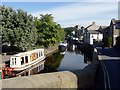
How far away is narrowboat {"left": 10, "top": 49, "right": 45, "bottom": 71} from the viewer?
116 feet

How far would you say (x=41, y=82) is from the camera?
15469mm

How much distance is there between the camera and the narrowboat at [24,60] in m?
35.5

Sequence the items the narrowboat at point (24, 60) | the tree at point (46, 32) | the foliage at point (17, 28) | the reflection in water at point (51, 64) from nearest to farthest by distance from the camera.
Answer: the narrowboat at point (24, 60) → the reflection in water at point (51, 64) → the foliage at point (17, 28) → the tree at point (46, 32)

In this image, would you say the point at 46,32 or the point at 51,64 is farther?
the point at 46,32

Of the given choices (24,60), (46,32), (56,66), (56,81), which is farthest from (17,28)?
(56,81)

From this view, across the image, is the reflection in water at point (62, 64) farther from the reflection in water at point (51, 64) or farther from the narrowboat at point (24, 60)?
the narrowboat at point (24, 60)

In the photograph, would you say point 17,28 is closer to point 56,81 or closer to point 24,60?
point 24,60

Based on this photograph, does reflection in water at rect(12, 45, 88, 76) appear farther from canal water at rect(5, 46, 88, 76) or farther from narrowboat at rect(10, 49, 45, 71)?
narrowboat at rect(10, 49, 45, 71)

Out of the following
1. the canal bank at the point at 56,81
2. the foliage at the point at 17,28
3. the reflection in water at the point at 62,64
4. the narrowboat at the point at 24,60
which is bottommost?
the reflection in water at the point at 62,64

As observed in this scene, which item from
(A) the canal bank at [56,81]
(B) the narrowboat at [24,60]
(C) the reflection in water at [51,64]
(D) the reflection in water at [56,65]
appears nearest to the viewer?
(A) the canal bank at [56,81]

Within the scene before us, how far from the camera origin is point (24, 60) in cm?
3844

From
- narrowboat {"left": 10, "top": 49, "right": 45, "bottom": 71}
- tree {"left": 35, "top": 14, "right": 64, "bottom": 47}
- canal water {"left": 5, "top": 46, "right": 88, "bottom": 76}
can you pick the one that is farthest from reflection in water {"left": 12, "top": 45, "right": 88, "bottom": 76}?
tree {"left": 35, "top": 14, "right": 64, "bottom": 47}

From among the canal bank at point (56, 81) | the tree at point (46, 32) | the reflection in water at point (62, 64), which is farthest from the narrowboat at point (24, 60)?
the tree at point (46, 32)

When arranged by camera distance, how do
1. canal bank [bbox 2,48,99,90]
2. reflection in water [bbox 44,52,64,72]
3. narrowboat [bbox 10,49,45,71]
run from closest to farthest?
canal bank [bbox 2,48,99,90]
narrowboat [bbox 10,49,45,71]
reflection in water [bbox 44,52,64,72]
